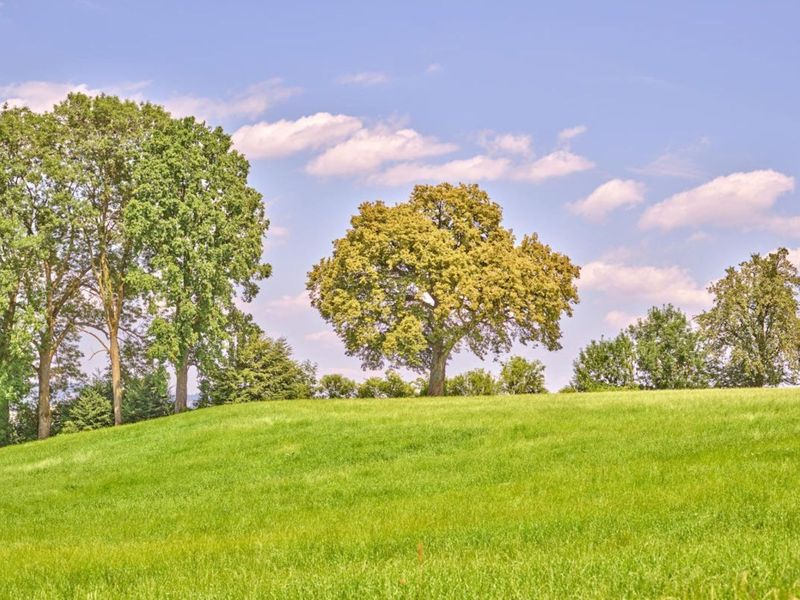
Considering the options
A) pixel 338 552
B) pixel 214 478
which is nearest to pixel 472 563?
pixel 338 552

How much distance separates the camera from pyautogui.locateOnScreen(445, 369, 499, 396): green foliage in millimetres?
47812

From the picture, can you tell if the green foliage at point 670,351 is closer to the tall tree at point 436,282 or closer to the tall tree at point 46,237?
the tall tree at point 436,282

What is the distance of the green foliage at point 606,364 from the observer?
52000mm

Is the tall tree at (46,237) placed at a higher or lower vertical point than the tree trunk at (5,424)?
higher

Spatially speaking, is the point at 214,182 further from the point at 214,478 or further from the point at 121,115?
the point at 214,478

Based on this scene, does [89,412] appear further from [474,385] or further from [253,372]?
[474,385]

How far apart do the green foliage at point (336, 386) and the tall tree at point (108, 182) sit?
11.8 meters

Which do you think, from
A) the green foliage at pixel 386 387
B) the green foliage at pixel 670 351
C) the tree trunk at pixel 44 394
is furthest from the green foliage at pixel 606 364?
A: the tree trunk at pixel 44 394

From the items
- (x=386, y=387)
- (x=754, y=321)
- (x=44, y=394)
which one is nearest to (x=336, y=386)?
A: (x=386, y=387)

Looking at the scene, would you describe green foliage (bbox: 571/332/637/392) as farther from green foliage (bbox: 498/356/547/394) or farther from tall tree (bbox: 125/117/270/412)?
tall tree (bbox: 125/117/270/412)

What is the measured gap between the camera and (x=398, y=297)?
4122cm

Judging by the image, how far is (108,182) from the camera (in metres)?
42.4

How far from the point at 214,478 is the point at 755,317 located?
4651 cm

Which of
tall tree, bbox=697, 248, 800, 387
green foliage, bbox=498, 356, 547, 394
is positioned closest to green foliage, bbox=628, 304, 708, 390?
tall tree, bbox=697, 248, 800, 387
